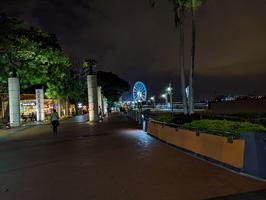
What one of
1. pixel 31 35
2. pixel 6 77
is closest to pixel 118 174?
pixel 31 35

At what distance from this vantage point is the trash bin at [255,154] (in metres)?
8.98

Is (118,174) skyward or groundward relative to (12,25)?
groundward

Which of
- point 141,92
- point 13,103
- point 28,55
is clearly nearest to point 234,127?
point 28,55

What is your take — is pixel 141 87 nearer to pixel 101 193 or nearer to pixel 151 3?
pixel 151 3

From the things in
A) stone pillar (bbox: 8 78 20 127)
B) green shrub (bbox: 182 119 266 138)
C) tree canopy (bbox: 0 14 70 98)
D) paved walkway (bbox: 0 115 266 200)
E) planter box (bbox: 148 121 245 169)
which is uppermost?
tree canopy (bbox: 0 14 70 98)

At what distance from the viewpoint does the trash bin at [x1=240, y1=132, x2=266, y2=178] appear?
898cm

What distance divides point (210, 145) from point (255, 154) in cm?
289

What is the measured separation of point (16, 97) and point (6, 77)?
2.42 meters

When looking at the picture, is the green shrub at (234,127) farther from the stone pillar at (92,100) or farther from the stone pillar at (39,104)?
the stone pillar at (39,104)

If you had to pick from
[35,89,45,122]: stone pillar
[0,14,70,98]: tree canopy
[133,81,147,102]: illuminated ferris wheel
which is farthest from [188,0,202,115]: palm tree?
[133,81,147,102]: illuminated ferris wheel

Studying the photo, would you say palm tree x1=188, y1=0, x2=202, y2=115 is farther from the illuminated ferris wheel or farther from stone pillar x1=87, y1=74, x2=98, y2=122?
the illuminated ferris wheel

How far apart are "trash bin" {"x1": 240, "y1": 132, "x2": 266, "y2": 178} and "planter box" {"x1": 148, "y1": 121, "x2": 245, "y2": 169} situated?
243 millimetres

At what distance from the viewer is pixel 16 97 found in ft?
125

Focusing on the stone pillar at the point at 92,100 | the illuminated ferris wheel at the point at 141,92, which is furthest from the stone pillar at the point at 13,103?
the illuminated ferris wheel at the point at 141,92
